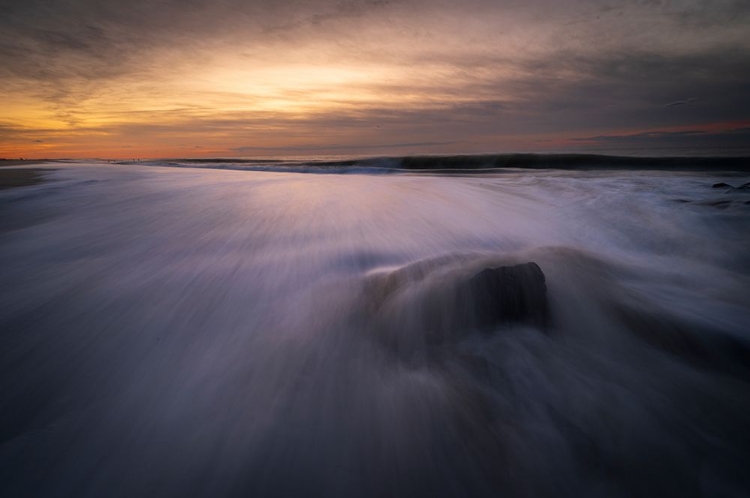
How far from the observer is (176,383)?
125 centimetres

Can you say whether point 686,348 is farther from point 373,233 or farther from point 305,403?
point 373,233

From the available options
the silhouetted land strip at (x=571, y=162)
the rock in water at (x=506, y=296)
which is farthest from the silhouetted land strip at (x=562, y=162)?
the rock in water at (x=506, y=296)

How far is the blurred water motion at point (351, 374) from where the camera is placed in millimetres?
996

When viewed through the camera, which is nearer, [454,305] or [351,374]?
[351,374]

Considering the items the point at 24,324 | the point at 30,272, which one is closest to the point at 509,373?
the point at 24,324

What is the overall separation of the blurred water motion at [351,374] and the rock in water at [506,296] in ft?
0.20

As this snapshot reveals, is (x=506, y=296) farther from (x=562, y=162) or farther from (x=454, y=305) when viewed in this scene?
(x=562, y=162)

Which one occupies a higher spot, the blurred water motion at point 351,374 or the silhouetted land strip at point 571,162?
the silhouetted land strip at point 571,162

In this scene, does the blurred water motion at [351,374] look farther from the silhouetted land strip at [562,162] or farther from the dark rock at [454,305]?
the silhouetted land strip at [562,162]

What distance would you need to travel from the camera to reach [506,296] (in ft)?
5.59

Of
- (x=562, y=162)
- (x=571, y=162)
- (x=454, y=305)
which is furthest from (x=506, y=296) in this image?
(x=562, y=162)

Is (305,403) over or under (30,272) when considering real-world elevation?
under

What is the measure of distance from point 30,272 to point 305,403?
195cm

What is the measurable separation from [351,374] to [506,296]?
0.83 m
